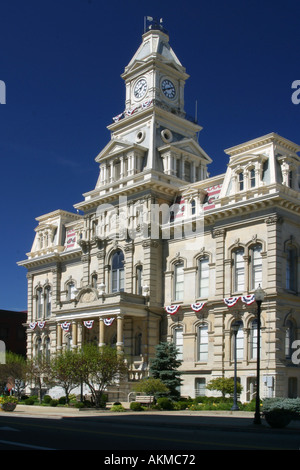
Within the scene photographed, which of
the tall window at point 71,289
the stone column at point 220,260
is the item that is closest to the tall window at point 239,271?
the stone column at point 220,260

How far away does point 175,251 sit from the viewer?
52219 millimetres

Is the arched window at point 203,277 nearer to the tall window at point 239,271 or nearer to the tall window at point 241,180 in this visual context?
A: the tall window at point 239,271

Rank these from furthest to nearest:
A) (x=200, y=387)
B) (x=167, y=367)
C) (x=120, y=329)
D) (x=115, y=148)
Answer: (x=115, y=148)
(x=120, y=329)
(x=200, y=387)
(x=167, y=367)

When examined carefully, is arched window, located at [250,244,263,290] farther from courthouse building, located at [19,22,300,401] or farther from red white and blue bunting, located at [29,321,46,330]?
red white and blue bunting, located at [29,321,46,330]

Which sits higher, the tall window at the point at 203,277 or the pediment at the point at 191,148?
the pediment at the point at 191,148

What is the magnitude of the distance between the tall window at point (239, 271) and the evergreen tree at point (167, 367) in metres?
6.41

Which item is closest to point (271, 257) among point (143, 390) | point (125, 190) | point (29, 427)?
point (143, 390)

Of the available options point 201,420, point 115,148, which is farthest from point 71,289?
point 201,420

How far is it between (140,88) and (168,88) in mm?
2665

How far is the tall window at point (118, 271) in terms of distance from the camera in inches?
2179

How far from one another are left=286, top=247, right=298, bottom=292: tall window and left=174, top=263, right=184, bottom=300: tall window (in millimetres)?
9636

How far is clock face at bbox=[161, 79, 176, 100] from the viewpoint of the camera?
60688 millimetres

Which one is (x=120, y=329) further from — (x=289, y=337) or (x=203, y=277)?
(x=289, y=337)

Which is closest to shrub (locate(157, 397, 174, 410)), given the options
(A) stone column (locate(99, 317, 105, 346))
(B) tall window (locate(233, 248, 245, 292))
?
(B) tall window (locate(233, 248, 245, 292))
